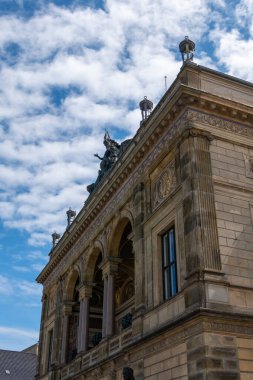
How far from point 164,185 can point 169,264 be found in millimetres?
3129

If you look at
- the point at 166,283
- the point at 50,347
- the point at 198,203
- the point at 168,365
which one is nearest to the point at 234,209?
the point at 198,203

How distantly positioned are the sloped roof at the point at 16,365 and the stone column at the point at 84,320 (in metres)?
31.4

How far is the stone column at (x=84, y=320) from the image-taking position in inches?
963

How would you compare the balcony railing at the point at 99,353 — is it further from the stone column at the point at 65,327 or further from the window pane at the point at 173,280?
the window pane at the point at 173,280

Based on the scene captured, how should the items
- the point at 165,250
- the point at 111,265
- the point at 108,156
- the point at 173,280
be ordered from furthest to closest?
1. the point at 108,156
2. the point at 111,265
3. the point at 165,250
4. the point at 173,280

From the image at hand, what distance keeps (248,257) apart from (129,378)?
5.57 m

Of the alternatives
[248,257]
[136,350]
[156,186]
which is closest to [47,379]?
[136,350]

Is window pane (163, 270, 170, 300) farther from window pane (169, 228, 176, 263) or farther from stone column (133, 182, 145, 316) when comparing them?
stone column (133, 182, 145, 316)

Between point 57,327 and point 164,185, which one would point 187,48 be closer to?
point 164,185

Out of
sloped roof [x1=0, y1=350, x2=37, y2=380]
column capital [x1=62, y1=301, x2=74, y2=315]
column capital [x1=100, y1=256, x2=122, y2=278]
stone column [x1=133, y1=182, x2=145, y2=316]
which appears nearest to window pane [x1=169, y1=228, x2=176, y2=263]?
stone column [x1=133, y1=182, x2=145, y2=316]

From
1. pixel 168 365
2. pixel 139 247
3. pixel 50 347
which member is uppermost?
pixel 139 247

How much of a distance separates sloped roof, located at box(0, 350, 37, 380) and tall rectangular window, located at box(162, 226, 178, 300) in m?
41.1

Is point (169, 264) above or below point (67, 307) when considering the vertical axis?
below

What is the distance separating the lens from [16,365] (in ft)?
181
